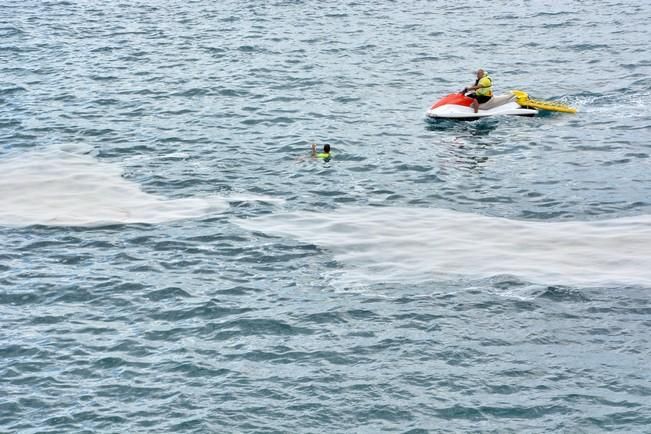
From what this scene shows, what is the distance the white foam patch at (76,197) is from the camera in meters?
38.2

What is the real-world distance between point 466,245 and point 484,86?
49.9ft

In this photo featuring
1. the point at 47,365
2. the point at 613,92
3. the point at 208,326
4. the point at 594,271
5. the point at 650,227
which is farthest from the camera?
the point at 613,92

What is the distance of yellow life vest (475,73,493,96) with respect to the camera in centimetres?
4841

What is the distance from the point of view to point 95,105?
169 feet

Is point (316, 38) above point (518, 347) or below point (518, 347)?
above

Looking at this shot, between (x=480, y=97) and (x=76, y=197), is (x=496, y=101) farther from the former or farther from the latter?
(x=76, y=197)

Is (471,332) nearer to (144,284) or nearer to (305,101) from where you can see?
(144,284)

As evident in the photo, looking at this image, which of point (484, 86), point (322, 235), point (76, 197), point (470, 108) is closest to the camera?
point (322, 235)

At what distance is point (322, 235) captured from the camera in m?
36.2

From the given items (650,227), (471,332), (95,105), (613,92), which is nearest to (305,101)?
(95,105)

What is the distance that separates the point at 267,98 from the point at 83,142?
976 cm

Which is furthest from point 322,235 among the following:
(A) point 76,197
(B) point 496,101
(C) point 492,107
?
(B) point 496,101

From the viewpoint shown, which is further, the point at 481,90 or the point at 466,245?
the point at 481,90

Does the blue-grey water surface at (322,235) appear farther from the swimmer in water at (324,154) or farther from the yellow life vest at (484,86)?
the yellow life vest at (484,86)
